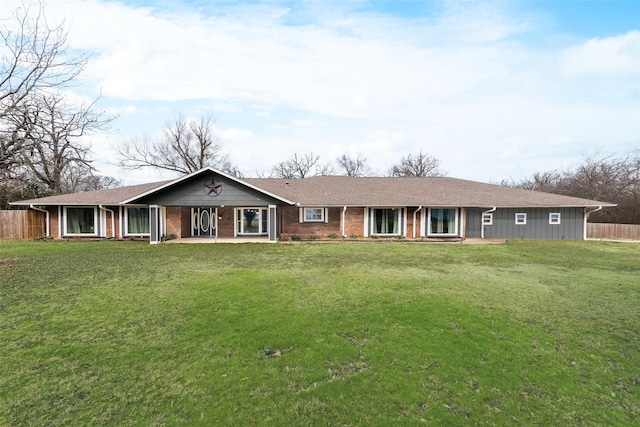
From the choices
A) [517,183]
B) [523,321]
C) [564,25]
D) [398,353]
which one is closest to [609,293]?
[523,321]

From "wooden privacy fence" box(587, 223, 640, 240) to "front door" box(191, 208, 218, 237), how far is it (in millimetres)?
24882

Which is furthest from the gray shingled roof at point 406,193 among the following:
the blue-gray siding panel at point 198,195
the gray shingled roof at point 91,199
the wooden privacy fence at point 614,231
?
the gray shingled roof at point 91,199

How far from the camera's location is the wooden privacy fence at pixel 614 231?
20077mm

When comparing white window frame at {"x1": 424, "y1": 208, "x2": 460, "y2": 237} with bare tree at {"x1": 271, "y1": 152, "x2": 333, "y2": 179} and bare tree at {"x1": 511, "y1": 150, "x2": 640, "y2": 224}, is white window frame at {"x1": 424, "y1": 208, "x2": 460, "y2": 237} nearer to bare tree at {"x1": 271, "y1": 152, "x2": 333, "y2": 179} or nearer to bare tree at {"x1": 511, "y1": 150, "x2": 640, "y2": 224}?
bare tree at {"x1": 511, "y1": 150, "x2": 640, "y2": 224}

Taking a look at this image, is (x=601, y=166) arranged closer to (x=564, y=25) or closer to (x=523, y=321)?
(x=564, y=25)

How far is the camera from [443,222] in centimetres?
1791

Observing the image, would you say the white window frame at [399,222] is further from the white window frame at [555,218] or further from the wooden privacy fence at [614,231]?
the wooden privacy fence at [614,231]

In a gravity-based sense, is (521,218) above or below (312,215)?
below

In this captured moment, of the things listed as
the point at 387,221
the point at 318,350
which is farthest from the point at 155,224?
the point at 318,350

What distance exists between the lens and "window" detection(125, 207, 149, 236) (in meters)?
17.6

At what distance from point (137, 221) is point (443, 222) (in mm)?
17358

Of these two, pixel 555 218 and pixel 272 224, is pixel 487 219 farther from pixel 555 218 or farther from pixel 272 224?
pixel 272 224

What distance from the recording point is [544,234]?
59.2 feet

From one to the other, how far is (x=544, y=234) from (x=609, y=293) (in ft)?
43.7
